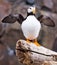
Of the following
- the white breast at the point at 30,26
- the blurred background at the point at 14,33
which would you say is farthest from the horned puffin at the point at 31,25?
the blurred background at the point at 14,33

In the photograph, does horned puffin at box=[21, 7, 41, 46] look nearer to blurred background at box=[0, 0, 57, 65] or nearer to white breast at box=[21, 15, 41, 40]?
white breast at box=[21, 15, 41, 40]

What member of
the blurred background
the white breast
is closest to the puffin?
the white breast

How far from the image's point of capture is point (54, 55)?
94cm

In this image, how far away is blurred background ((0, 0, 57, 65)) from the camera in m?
1.68

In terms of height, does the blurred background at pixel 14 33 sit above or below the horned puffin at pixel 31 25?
below

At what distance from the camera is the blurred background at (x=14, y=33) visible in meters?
1.68

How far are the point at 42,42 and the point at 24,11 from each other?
10.6 inches

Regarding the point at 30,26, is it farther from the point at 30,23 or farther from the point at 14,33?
the point at 14,33

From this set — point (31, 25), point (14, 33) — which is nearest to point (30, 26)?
point (31, 25)

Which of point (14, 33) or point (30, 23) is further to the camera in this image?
point (14, 33)

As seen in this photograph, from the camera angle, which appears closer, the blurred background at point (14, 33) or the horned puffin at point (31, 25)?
the horned puffin at point (31, 25)

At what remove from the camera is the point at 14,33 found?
1719 mm

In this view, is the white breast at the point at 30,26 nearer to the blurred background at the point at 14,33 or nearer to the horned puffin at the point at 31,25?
the horned puffin at the point at 31,25

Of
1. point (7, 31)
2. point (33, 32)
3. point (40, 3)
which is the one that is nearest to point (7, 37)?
point (7, 31)
